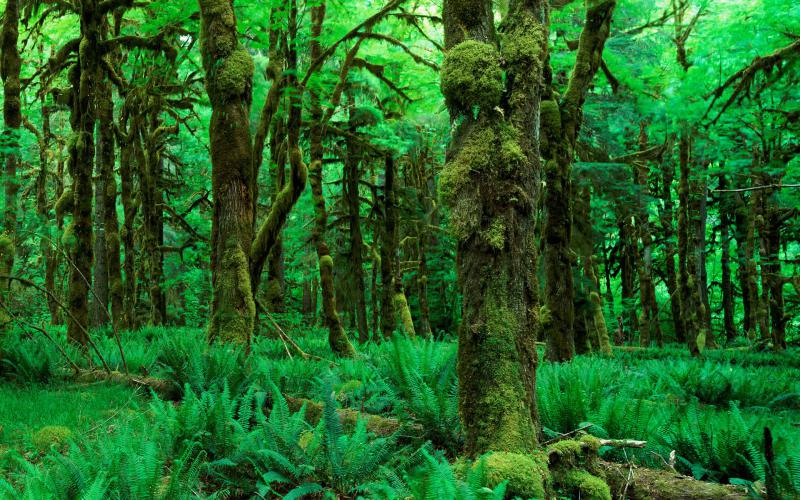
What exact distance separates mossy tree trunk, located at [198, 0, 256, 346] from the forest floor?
0.95 metres

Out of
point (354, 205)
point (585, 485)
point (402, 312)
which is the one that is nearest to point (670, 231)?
point (402, 312)

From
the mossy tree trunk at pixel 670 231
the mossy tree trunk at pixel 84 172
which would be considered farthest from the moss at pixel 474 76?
the mossy tree trunk at pixel 670 231

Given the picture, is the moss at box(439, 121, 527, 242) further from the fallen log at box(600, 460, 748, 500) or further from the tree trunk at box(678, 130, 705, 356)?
the tree trunk at box(678, 130, 705, 356)

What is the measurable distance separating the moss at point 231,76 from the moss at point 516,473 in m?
6.09

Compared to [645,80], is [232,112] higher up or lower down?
lower down

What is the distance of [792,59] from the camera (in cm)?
779

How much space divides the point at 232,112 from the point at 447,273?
14.3m

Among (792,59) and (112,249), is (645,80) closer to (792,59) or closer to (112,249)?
(792,59)

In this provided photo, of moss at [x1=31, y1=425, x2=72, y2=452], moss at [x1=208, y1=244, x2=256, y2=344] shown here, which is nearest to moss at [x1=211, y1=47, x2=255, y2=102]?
moss at [x1=208, y1=244, x2=256, y2=344]

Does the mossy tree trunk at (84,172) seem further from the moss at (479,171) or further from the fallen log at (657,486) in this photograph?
the fallen log at (657,486)

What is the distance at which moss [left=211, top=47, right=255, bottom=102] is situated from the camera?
7.32 m

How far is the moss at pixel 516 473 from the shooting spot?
2936 mm

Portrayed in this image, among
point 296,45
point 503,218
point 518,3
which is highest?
point 296,45

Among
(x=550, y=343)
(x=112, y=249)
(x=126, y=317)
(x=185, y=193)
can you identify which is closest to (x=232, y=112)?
(x=550, y=343)
